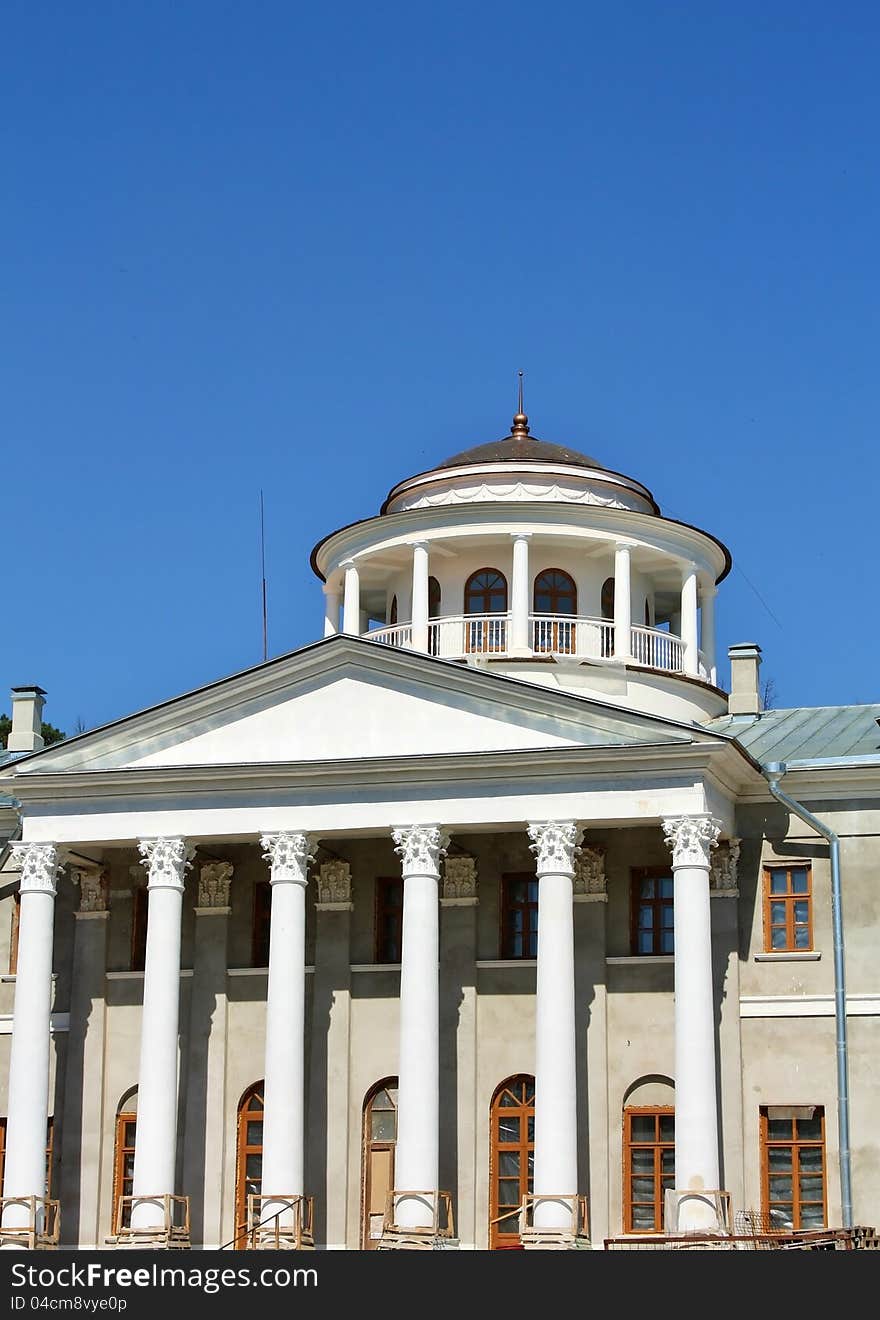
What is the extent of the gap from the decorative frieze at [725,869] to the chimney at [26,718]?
572 inches

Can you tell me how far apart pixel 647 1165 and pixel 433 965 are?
4.98m

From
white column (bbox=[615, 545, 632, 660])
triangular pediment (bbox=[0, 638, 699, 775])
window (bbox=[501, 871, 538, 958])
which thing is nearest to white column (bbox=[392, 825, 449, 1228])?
triangular pediment (bbox=[0, 638, 699, 775])

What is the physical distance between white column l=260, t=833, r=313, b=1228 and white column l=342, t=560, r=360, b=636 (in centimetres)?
A: 735

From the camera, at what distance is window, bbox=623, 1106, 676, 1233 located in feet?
115

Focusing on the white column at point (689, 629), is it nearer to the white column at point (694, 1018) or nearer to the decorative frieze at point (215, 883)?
the white column at point (694, 1018)

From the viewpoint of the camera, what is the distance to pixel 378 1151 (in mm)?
36906

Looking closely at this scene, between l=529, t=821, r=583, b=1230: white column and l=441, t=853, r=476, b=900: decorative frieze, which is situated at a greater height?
l=441, t=853, r=476, b=900: decorative frieze

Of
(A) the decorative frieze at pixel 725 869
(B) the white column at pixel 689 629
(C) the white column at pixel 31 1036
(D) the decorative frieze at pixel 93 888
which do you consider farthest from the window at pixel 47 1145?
(B) the white column at pixel 689 629

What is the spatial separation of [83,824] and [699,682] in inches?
474

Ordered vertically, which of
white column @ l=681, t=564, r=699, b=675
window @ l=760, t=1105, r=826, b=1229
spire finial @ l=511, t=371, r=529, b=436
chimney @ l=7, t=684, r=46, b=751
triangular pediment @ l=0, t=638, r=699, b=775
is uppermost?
spire finial @ l=511, t=371, r=529, b=436

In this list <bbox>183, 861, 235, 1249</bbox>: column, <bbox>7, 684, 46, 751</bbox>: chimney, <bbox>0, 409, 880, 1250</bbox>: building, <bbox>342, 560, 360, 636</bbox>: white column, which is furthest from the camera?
<bbox>7, 684, 46, 751</bbox>: chimney

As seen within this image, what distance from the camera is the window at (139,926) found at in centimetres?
3881

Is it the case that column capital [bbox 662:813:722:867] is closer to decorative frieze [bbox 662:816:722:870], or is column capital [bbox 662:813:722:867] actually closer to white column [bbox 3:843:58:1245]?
decorative frieze [bbox 662:816:722:870]
